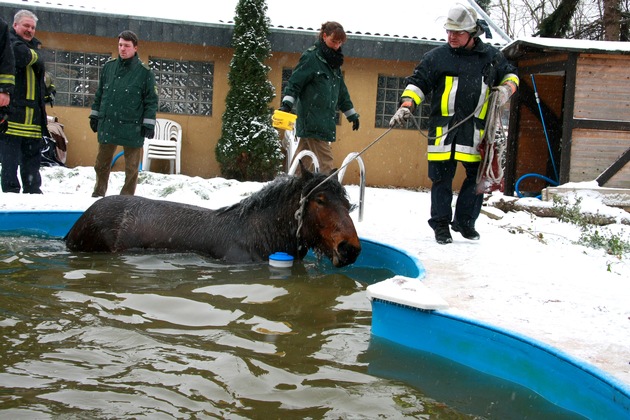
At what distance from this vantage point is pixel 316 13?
1560cm

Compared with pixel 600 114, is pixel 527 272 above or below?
below

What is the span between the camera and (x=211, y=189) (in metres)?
10.1

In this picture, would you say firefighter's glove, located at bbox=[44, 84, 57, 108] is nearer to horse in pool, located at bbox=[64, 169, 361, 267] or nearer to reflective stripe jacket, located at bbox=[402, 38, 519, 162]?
horse in pool, located at bbox=[64, 169, 361, 267]

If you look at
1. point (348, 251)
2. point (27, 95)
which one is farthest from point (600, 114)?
point (27, 95)

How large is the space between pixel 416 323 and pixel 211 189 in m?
7.10

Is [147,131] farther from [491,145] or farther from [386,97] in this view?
[386,97]

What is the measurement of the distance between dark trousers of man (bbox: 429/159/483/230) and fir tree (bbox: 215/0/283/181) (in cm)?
759

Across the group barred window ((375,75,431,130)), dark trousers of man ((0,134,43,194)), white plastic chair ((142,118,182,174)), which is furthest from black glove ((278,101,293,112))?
barred window ((375,75,431,130))

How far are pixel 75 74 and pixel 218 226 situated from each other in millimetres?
10493

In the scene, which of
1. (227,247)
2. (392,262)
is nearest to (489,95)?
(392,262)

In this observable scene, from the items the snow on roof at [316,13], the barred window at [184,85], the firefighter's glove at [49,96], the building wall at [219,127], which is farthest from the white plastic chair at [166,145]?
the firefighter's glove at [49,96]

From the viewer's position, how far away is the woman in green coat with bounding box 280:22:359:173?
281 inches

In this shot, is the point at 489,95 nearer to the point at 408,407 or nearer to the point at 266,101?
the point at 408,407

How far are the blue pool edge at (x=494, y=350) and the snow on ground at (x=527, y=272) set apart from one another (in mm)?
99
